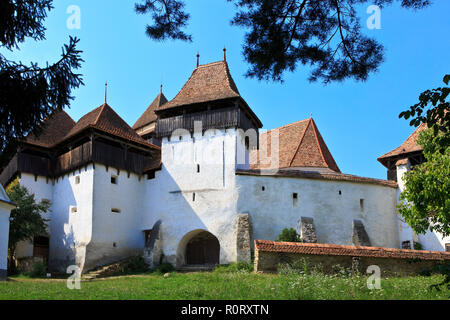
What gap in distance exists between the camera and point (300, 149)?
992 inches

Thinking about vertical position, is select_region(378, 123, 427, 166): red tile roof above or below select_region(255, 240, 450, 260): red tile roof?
above

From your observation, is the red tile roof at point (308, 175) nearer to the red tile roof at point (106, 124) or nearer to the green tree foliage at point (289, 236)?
the green tree foliage at point (289, 236)

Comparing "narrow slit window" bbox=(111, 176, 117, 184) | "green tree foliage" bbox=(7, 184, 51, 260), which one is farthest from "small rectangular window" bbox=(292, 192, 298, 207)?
"green tree foliage" bbox=(7, 184, 51, 260)

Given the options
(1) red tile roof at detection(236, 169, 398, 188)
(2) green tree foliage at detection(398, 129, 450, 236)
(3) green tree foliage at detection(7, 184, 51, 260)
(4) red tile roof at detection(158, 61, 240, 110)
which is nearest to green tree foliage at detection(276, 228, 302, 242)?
(1) red tile roof at detection(236, 169, 398, 188)

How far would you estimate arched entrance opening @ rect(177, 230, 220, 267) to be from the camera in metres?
22.6

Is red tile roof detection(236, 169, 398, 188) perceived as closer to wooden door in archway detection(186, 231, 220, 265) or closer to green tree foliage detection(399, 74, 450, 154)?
wooden door in archway detection(186, 231, 220, 265)

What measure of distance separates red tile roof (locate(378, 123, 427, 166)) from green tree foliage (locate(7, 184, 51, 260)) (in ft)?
57.9

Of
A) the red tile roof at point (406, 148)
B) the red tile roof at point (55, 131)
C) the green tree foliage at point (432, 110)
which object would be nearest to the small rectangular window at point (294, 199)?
the red tile roof at point (406, 148)

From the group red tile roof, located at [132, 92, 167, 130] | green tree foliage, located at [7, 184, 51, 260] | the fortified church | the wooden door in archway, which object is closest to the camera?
green tree foliage, located at [7, 184, 51, 260]

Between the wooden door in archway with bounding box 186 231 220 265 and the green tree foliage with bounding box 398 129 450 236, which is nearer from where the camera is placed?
the green tree foliage with bounding box 398 129 450 236

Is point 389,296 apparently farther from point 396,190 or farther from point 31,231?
point 31,231

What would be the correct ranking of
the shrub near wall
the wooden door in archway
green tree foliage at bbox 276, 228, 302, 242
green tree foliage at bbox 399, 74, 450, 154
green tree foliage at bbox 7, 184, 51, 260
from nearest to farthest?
green tree foliage at bbox 399, 74, 450, 154
the shrub near wall
green tree foliage at bbox 276, 228, 302, 242
green tree foliage at bbox 7, 184, 51, 260
the wooden door in archway

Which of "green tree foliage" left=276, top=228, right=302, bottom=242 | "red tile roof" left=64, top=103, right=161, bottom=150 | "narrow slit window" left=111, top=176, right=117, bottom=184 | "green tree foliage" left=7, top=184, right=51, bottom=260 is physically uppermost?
"red tile roof" left=64, top=103, right=161, bottom=150
